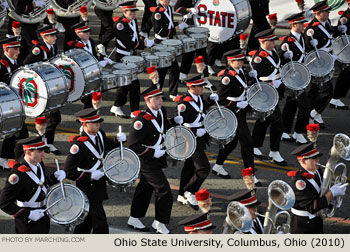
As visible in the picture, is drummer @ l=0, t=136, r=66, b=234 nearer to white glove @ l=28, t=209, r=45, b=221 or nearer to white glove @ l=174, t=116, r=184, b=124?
white glove @ l=28, t=209, r=45, b=221

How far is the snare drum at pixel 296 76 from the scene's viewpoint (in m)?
15.0

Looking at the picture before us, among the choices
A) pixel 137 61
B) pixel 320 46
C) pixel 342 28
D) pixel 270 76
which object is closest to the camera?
pixel 270 76

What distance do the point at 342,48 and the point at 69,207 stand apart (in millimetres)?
7746

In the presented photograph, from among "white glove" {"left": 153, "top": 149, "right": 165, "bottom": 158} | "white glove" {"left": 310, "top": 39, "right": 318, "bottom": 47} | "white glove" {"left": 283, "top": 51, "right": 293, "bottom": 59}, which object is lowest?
"white glove" {"left": 310, "top": 39, "right": 318, "bottom": 47}

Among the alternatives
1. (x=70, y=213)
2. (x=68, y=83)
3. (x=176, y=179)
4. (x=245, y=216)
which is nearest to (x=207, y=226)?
(x=245, y=216)

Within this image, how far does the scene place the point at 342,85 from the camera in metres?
17.5

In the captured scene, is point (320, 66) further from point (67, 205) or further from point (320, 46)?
point (67, 205)

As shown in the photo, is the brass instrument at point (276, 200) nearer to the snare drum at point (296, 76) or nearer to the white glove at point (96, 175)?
the white glove at point (96, 175)

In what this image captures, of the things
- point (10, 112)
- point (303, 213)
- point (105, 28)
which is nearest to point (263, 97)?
point (303, 213)

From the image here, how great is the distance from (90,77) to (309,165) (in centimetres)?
496

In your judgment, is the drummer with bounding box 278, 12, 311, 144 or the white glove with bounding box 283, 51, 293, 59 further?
the drummer with bounding box 278, 12, 311, 144

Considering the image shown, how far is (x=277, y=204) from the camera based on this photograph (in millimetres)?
10156

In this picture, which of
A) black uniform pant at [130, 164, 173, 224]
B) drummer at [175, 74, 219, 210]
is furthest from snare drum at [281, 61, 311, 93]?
black uniform pant at [130, 164, 173, 224]

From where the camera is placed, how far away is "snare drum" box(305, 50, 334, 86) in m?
15.8
